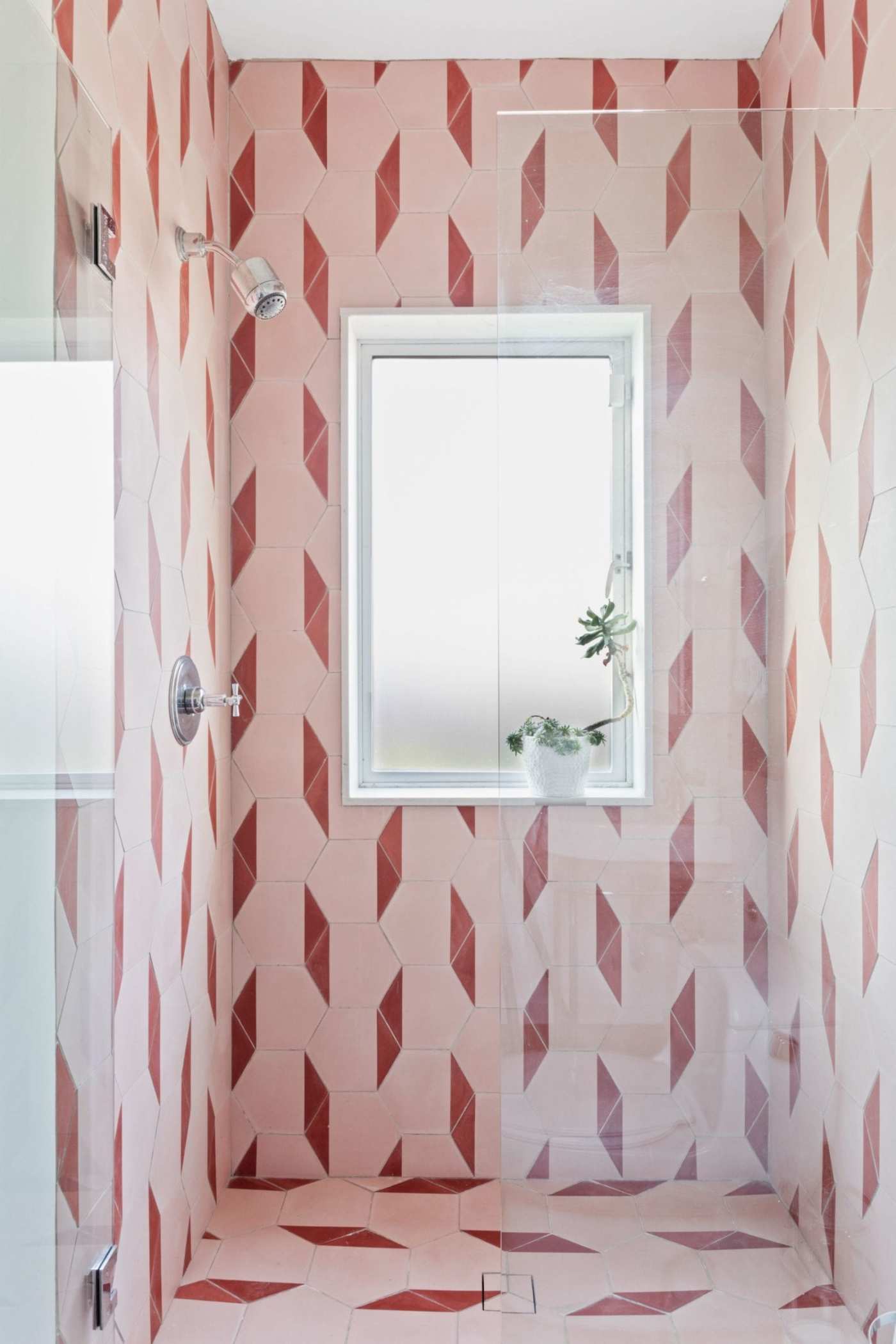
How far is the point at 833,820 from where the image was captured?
3.94 ft

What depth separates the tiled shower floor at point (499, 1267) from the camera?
116 cm

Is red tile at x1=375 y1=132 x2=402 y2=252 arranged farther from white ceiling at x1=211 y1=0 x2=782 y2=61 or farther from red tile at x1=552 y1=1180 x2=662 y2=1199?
red tile at x1=552 y1=1180 x2=662 y2=1199

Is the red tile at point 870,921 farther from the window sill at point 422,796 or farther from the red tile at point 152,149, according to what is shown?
the red tile at point 152,149

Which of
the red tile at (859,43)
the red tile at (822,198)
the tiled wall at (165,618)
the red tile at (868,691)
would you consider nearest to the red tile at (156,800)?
the tiled wall at (165,618)

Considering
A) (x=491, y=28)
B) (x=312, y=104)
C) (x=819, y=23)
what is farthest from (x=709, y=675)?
(x=312, y=104)

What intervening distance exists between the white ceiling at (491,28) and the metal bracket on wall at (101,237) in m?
1.51

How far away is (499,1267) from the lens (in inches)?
71.5

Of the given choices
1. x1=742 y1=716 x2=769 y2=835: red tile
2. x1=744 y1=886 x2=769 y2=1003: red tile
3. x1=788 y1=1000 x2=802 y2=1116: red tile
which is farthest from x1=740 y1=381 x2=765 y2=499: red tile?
x1=788 y1=1000 x2=802 y2=1116: red tile

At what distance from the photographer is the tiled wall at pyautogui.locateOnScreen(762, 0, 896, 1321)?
118cm

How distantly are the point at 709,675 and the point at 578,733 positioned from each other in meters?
0.18

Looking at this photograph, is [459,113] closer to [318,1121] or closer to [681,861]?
[681,861]

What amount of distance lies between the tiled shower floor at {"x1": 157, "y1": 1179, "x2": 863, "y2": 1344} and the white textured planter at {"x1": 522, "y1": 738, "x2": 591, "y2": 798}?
500 millimetres

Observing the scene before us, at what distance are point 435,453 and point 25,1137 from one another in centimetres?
A: 190

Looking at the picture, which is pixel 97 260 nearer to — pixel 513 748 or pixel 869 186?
pixel 513 748
